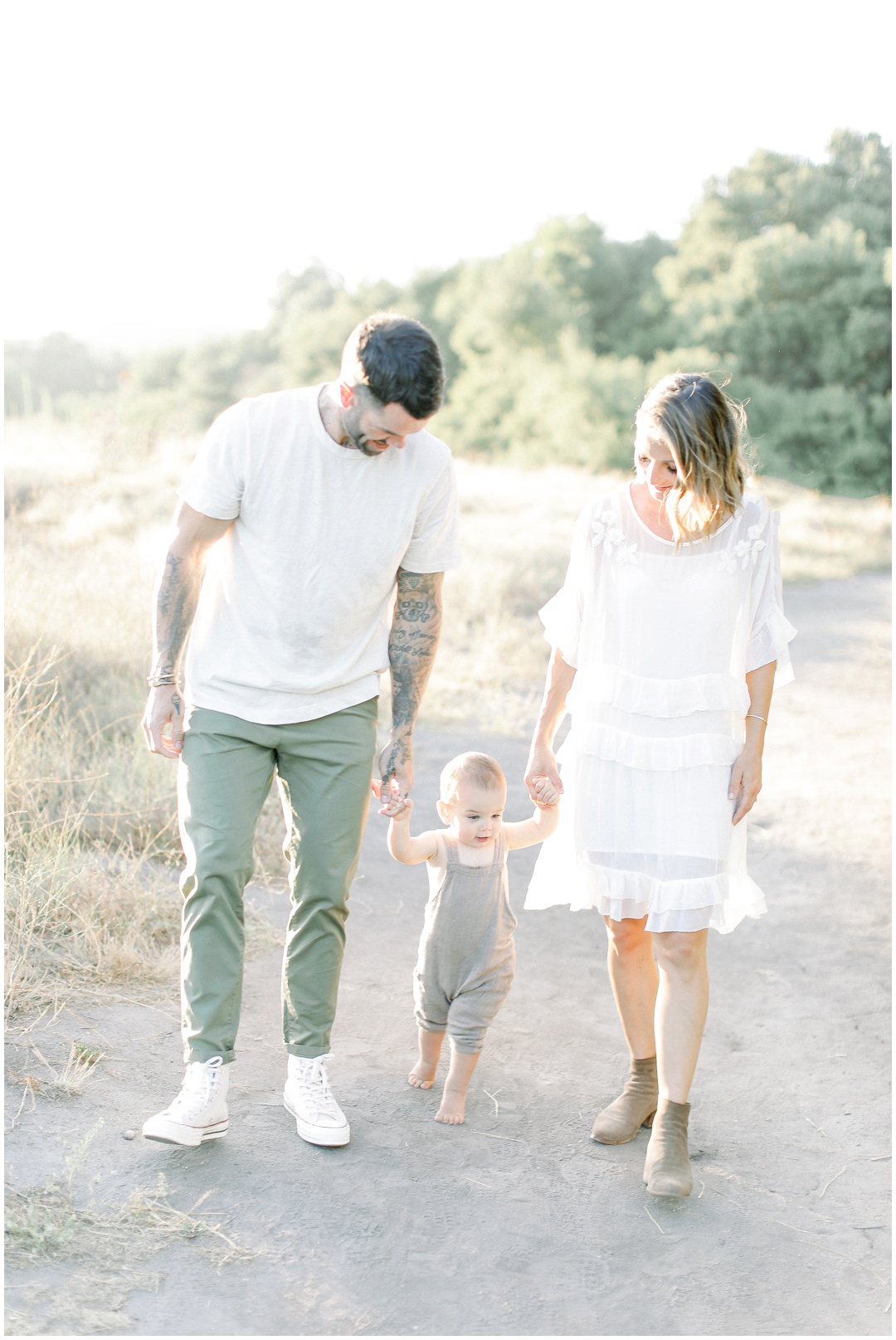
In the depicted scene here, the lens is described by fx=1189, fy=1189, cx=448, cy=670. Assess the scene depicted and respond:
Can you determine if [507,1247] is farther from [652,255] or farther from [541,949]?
[652,255]

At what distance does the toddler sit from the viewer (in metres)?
3.09

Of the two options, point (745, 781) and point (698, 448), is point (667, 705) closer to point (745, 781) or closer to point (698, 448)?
point (745, 781)

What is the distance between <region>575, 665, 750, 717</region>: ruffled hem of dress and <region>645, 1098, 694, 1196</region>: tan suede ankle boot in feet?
3.16

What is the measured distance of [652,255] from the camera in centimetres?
3825

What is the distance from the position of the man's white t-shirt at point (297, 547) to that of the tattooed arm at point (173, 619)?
48 mm

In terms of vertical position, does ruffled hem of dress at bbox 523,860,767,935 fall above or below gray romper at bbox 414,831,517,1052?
above

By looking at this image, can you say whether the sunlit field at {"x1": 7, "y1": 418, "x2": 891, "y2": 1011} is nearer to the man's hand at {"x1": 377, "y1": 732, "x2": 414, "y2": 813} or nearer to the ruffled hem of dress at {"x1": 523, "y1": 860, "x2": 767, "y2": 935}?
the man's hand at {"x1": 377, "y1": 732, "x2": 414, "y2": 813}

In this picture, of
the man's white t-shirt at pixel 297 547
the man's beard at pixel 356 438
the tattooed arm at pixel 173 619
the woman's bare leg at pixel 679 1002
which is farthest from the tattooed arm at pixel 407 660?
the woman's bare leg at pixel 679 1002

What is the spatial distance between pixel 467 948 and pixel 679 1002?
57 centimetres

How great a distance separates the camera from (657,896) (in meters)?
2.83

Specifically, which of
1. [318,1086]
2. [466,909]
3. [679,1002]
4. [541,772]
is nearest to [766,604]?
[541,772]

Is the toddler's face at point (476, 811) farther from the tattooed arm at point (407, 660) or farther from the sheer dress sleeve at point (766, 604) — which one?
the sheer dress sleeve at point (766, 604)

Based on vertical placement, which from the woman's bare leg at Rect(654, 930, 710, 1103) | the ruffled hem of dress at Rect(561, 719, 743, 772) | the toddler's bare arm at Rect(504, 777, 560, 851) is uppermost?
the ruffled hem of dress at Rect(561, 719, 743, 772)

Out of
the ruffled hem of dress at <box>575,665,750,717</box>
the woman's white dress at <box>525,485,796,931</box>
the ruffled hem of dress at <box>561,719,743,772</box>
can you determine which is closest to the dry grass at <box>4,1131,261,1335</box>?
the woman's white dress at <box>525,485,796,931</box>
